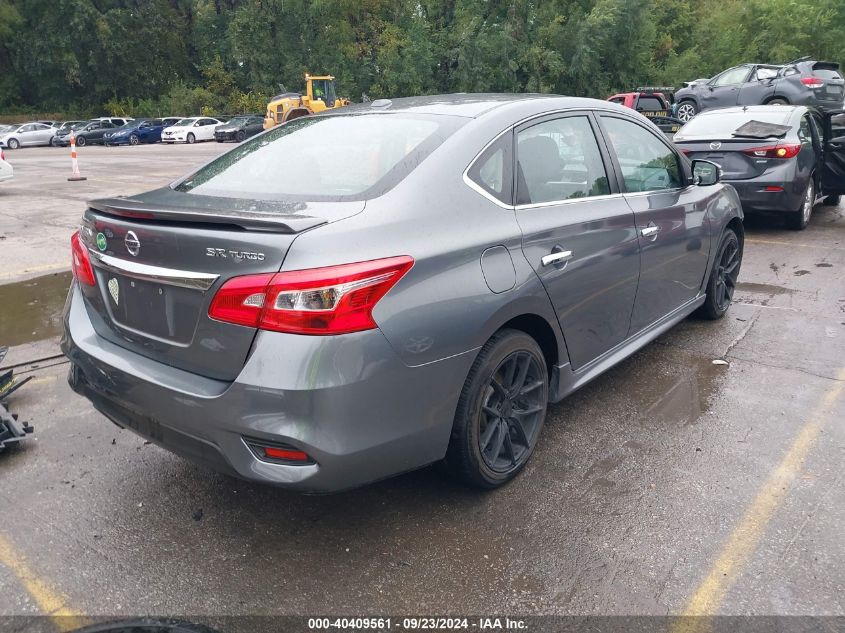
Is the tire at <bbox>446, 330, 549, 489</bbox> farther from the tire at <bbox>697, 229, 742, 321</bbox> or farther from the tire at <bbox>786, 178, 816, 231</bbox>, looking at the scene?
the tire at <bbox>786, 178, 816, 231</bbox>

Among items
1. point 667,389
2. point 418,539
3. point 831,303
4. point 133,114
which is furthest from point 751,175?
point 133,114

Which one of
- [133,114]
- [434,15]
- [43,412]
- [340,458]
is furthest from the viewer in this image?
[133,114]

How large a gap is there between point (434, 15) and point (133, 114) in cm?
2610

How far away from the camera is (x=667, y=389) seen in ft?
13.9

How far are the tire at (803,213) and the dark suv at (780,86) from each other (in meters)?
9.44

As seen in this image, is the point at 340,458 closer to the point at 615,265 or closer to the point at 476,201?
the point at 476,201

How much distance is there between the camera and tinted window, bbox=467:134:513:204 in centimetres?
297

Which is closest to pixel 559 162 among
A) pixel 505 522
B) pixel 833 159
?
pixel 505 522

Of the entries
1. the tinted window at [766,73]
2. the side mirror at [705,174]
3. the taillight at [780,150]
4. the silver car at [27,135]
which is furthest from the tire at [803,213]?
the silver car at [27,135]

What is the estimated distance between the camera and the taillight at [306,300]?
7.56ft

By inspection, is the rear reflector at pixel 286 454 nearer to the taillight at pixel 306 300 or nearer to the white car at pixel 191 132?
the taillight at pixel 306 300

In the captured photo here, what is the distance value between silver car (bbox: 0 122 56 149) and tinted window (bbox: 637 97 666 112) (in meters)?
34.8

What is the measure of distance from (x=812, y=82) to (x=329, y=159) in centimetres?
1879

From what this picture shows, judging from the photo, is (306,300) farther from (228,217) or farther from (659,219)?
(659,219)
